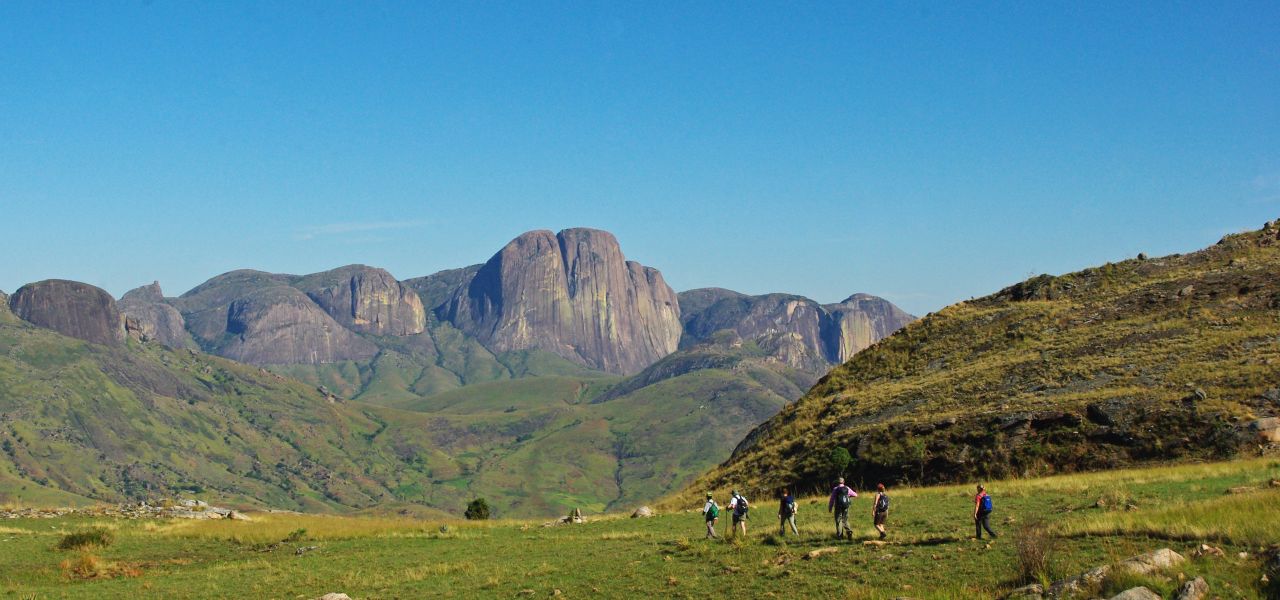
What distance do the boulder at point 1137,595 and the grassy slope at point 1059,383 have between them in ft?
111

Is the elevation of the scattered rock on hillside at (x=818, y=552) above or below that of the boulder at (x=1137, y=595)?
below

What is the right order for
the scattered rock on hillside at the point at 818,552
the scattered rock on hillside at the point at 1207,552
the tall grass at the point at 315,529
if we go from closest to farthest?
the scattered rock on hillside at the point at 1207,552
the scattered rock on hillside at the point at 818,552
the tall grass at the point at 315,529

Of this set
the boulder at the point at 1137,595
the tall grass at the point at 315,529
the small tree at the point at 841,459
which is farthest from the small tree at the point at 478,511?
the boulder at the point at 1137,595

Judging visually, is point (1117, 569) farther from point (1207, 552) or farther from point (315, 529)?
point (315, 529)

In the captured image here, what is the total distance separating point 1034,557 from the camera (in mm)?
26422

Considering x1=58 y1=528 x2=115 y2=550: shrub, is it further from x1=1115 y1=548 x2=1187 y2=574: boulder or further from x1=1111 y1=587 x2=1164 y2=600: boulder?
x1=1111 y1=587 x2=1164 y2=600: boulder

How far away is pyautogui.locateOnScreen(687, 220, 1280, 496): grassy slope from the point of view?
5697 centimetres

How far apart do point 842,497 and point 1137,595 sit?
1501 cm

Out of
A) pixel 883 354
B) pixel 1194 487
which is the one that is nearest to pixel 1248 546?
pixel 1194 487

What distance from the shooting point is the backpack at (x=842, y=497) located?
122 feet

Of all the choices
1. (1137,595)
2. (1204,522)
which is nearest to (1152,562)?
(1137,595)

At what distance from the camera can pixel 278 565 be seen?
46312mm

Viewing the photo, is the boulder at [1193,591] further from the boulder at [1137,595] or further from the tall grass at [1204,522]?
the tall grass at [1204,522]

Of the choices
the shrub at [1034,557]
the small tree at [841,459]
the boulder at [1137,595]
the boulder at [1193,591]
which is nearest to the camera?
the boulder at [1137,595]
